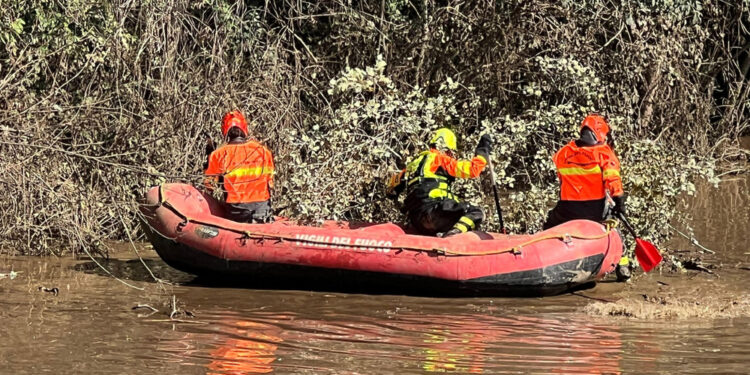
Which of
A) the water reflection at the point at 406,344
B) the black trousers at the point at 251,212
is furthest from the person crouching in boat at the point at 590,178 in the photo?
the black trousers at the point at 251,212

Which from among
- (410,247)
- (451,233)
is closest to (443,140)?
(451,233)

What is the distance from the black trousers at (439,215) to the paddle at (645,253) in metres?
1.37

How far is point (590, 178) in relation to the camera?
35.3 ft

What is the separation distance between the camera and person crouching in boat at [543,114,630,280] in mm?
10703

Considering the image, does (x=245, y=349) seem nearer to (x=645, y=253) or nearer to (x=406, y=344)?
(x=406, y=344)

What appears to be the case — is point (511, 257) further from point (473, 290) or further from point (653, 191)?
point (653, 191)

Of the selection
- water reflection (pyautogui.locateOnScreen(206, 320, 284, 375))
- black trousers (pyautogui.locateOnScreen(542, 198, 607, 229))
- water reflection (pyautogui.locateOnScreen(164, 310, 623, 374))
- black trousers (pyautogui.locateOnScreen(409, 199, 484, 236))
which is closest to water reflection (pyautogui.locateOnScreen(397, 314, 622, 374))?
water reflection (pyautogui.locateOnScreen(164, 310, 623, 374))

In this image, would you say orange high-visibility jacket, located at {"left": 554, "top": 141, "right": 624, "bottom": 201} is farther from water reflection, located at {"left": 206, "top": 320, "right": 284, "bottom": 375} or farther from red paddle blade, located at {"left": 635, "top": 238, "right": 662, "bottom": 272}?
water reflection, located at {"left": 206, "top": 320, "right": 284, "bottom": 375}

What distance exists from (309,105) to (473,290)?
4486mm

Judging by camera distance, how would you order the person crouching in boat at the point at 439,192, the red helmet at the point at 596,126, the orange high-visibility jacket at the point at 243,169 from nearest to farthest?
the person crouching in boat at the point at 439,192
the red helmet at the point at 596,126
the orange high-visibility jacket at the point at 243,169

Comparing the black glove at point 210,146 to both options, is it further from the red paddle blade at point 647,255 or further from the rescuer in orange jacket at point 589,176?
the red paddle blade at point 647,255

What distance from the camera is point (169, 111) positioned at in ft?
41.1

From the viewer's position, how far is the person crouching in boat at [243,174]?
1102cm

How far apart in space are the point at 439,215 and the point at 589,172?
4.47 ft
